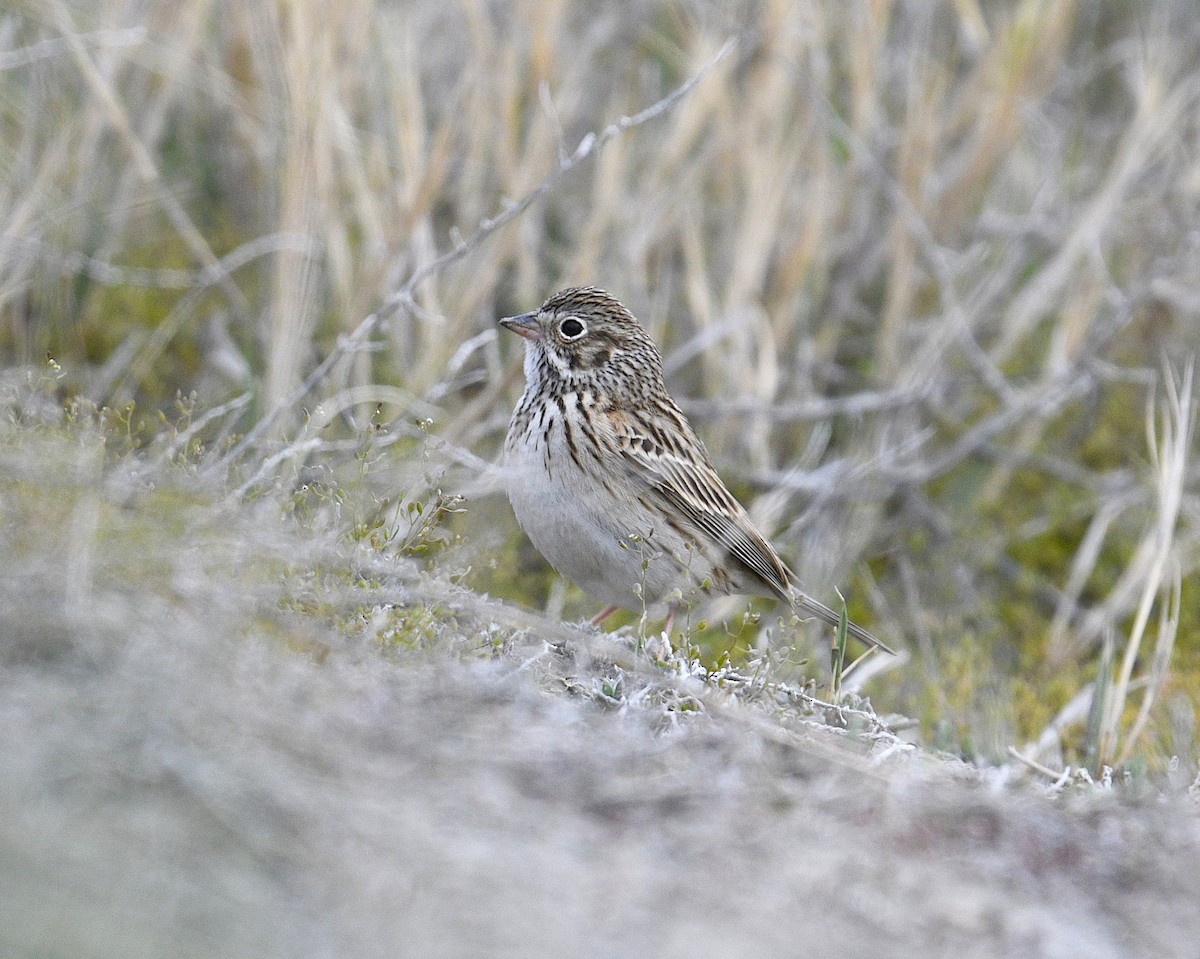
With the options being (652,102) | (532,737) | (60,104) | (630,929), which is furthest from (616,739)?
(652,102)

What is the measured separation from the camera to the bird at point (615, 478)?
5.43 metres

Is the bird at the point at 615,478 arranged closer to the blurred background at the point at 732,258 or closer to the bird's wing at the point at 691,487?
the bird's wing at the point at 691,487

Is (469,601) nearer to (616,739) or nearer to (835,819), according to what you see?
(616,739)

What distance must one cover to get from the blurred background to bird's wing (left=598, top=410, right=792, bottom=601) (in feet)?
1.96

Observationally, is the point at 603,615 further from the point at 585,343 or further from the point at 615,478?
the point at 585,343

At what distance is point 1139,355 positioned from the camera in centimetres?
911

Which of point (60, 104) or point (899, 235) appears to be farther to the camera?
point (899, 235)

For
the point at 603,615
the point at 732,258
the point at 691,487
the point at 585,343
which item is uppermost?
the point at 732,258

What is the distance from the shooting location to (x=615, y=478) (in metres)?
5.55

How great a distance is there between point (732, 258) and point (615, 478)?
3.08m

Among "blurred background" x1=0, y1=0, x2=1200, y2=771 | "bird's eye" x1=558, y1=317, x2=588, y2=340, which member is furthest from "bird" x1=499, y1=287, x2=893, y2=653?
"blurred background" x1=0, y1=0, x2=1200, y2=771

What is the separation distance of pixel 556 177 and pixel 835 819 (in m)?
2.91

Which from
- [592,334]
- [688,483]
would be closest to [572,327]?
[592,334]

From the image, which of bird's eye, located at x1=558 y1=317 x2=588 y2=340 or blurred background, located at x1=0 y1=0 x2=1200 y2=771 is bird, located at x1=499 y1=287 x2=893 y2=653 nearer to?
bird's eye, located at x1=558 y1=317 x2=588 y2=340
